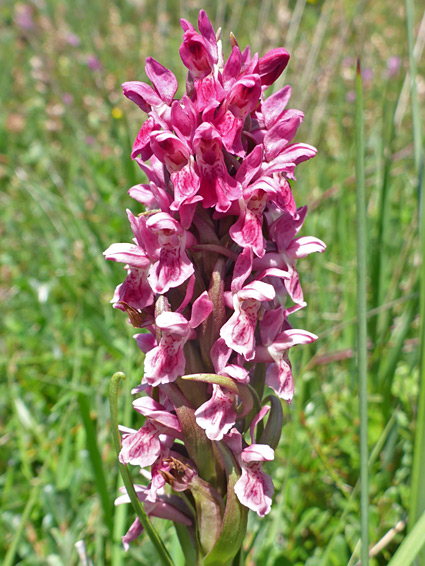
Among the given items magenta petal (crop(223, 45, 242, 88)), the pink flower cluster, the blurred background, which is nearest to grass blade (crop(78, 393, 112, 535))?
the blurred background

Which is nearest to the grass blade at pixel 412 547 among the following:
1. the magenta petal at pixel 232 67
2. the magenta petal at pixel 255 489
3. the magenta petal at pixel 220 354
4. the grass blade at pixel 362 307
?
the grass blade at pixel 362 307

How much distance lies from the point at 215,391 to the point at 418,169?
0.57 metres

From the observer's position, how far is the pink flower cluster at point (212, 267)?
0.85m

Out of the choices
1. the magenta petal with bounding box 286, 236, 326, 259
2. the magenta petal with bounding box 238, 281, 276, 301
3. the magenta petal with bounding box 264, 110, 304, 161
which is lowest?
the magenta petal with bounding box 238, 281, 276, 301

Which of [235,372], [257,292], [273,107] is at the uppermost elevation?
[273,107]

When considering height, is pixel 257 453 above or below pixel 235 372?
below

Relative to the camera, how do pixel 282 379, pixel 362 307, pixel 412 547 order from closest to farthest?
pixel 412 547 → pixel 362 307 → pixel 282 379

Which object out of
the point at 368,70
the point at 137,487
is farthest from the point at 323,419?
the point at 368,70

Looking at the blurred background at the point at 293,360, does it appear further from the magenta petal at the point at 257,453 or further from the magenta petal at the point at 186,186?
the magenta petal at the point at 186,186

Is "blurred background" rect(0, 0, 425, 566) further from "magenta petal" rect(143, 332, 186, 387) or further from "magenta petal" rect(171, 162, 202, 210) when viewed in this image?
"magenta petal" rect(171, 162, 202, 210)

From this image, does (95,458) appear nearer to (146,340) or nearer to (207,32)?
(146,340)

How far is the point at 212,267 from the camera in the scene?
90 centimetres

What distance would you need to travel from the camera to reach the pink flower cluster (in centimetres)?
85

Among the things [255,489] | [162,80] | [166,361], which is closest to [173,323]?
[166,361]
